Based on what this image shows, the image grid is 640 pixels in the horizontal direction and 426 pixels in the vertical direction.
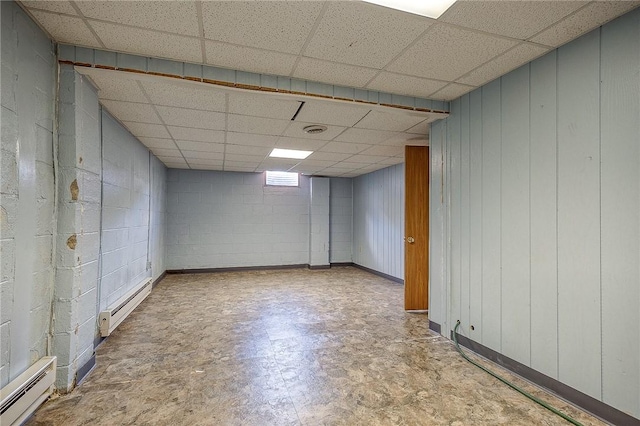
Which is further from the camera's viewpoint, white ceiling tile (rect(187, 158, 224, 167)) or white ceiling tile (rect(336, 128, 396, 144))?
white ceiling tile (rect(187, 158, 224, 167))

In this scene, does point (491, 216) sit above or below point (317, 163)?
below

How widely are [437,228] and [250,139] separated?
105 inches

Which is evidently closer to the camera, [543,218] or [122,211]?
[543,218]

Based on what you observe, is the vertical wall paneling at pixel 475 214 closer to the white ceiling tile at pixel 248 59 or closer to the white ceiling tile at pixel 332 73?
the white ceiling tile at pixel 332 73

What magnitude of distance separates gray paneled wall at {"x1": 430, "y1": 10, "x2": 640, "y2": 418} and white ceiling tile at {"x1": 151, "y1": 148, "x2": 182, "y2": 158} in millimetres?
4237

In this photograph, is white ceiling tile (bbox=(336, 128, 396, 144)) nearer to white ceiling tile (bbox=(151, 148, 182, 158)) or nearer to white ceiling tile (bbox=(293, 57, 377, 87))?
white ceiling tile (bbox=(293, 57, 377, 87))

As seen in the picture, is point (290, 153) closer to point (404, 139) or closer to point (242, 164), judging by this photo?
point (242, 164)

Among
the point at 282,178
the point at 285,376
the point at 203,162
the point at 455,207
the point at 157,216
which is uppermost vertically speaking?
the point at 203,162

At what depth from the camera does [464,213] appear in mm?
3094

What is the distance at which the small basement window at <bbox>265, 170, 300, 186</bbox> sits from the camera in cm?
772

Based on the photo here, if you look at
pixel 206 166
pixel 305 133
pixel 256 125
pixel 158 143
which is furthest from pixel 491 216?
pixel 206 166

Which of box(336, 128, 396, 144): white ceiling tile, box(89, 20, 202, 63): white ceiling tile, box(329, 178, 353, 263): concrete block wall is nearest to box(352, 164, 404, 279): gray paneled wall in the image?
box(329, 178, 353, 263): concrete block wall

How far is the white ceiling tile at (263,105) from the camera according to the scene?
2.85m

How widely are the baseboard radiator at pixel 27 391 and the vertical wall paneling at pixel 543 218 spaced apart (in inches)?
131
